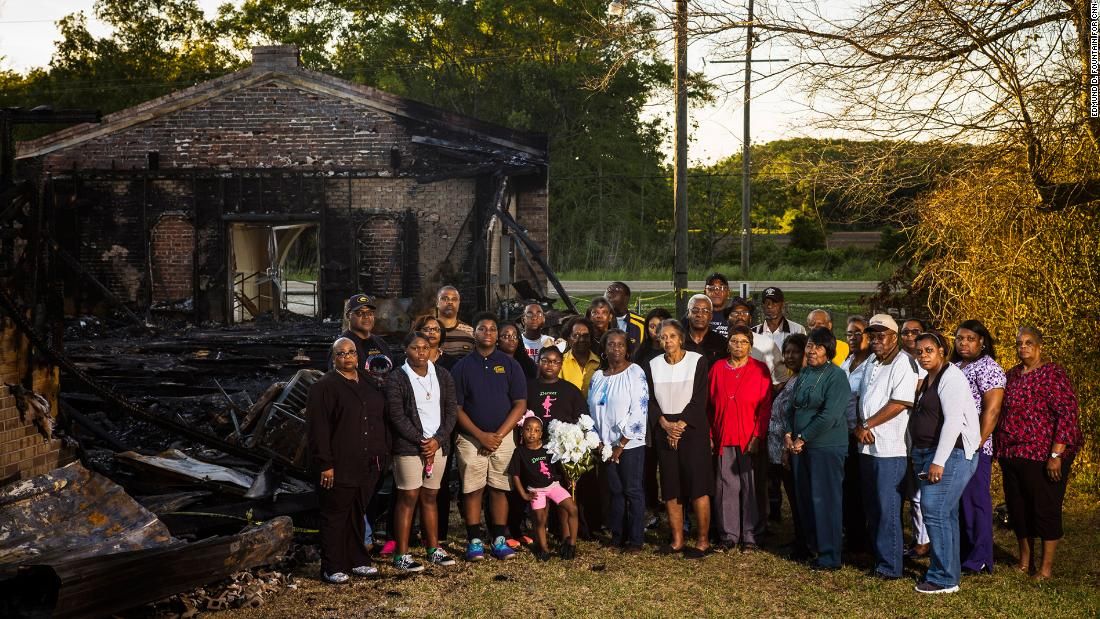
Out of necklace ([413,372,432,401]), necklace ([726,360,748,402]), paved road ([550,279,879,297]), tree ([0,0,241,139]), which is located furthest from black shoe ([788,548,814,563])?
tree ([0,0,241,139])

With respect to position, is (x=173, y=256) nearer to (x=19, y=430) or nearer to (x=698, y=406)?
A: (x=19, y=430)

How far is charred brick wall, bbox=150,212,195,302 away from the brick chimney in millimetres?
3367

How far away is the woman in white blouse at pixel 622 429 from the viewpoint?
730 cm

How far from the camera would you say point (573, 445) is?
7094mm

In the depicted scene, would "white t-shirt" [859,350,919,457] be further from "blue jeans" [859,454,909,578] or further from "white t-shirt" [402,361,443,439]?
"white t-shirt" [402,361,443,439]

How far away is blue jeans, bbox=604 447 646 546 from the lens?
7348 millimetres

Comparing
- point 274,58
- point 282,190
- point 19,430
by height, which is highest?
point 274,58

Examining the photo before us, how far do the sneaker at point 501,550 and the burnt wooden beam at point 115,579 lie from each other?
1.82 metres

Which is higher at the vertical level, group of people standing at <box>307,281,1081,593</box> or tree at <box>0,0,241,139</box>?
tree at <box>0,0,241,139</box>

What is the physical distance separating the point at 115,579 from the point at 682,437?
12.5 feet

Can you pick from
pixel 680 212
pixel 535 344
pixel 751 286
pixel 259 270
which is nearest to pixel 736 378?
pixel 535 344

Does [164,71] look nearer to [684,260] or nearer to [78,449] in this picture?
[684,260]

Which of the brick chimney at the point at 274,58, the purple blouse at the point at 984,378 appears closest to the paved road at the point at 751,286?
the brick chimney at the point at 274,58

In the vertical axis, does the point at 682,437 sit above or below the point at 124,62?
below
